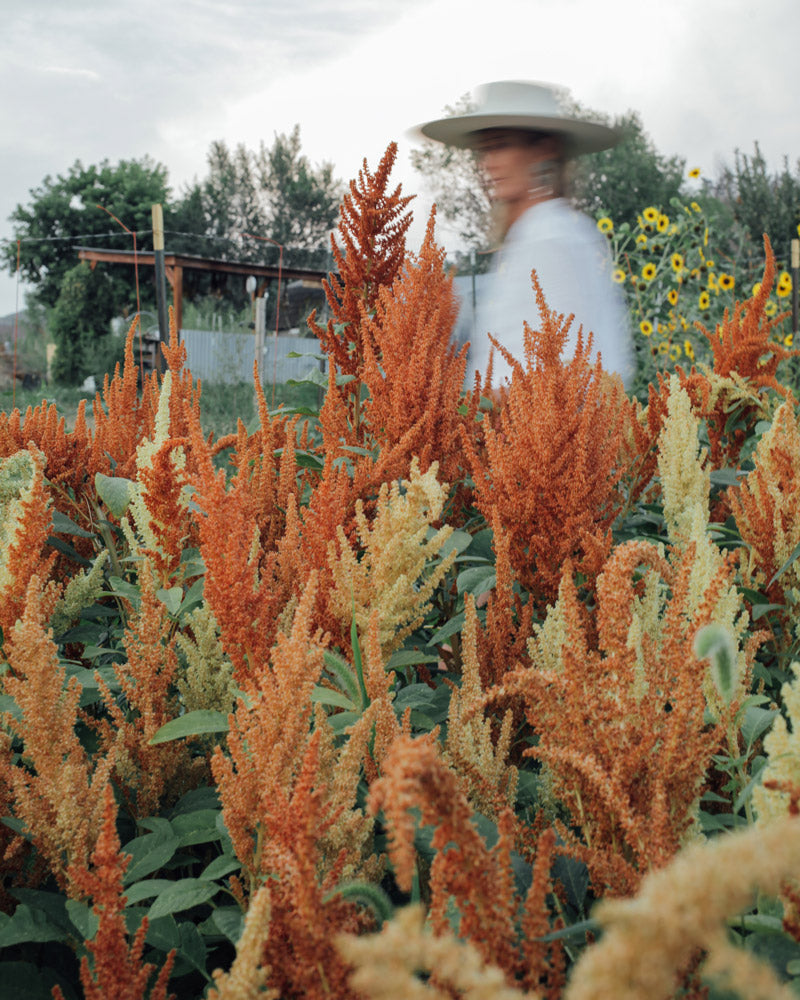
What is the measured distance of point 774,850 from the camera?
0.30m

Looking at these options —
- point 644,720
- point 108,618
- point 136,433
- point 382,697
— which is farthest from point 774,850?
point 136,433

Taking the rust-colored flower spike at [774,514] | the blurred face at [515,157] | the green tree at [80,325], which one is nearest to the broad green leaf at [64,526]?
the rust-colored flower spike at [774,514]

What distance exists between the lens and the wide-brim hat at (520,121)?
2682 mm

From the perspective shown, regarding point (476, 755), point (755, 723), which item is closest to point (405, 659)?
point (476, 755)

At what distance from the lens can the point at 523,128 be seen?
8.84 feet

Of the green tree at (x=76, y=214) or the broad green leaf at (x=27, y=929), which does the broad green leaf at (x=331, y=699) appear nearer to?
the broad green leaf at (x=27, y=929)

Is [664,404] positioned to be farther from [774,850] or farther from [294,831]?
[774,850]

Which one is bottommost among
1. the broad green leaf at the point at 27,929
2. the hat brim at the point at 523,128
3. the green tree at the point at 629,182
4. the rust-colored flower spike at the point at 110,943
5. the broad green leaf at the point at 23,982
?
the broad green leaf at the point at 23,982

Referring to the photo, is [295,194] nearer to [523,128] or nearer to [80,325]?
→ [80,325]

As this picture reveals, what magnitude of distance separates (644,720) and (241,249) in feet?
161

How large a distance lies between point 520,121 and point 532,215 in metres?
0.31

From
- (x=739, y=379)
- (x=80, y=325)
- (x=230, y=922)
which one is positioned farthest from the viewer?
(x=80, y=325)

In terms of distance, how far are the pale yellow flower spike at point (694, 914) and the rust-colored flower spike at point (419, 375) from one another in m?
0.95

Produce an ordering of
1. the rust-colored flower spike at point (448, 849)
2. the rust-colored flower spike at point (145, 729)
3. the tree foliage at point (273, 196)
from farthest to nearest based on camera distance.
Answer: the tree foliage at point (273, 196)
the rust-colored flower spike at point (145, 729)
the rust-colored flower spike at point (448, 849)
